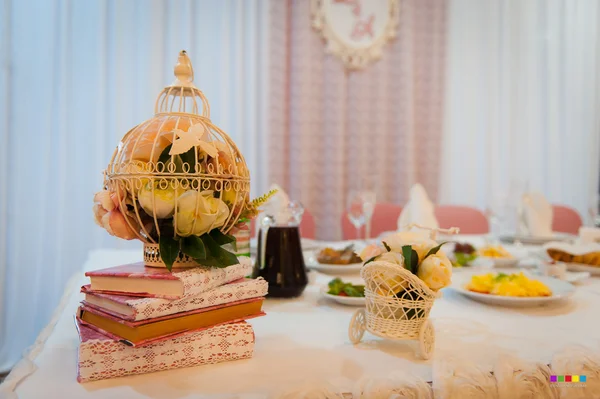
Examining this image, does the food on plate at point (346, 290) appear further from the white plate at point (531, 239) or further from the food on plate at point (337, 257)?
the white plate at point (531, 239)

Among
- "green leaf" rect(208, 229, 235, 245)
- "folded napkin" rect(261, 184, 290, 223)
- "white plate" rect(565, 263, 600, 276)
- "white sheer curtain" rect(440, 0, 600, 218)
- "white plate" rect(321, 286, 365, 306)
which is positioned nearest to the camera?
"green leaf" rect(208, 229, 235, 245)

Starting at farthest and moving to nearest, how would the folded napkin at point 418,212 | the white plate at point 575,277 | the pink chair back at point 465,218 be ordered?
the pink chair back at point 465,218 < the folded napkin at point 418,212 < the white plate at point 575,277

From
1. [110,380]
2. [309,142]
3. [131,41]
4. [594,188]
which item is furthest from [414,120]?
[110,380]

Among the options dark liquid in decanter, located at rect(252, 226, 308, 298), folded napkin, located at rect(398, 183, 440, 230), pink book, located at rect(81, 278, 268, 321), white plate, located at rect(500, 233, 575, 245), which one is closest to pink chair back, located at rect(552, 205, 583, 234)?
white plate, located at rect(500, 233, 575, 245)

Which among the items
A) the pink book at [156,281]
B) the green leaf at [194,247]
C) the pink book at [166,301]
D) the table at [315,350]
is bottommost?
the table at [315,350]

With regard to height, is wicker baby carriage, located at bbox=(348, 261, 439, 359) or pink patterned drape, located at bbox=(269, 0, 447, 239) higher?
pink patterned drape, located at bbox=(269, 0, 447, 239)

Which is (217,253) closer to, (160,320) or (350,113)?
(160,320)

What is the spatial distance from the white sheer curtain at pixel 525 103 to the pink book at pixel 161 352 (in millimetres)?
2993

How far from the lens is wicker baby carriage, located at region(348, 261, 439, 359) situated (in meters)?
0.67

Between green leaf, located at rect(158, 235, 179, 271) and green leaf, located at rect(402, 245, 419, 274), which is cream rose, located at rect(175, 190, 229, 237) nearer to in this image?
green leaf, located at rect(158, 235, 179, 271)

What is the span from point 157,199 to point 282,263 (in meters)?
0.43

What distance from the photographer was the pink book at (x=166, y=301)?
0.57 m

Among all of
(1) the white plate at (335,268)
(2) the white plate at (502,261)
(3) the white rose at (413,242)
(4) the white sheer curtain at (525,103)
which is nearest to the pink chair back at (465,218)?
(4) the white sheer curtain at (525,103)

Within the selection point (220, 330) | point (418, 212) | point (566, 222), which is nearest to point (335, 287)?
point (220, 330)
